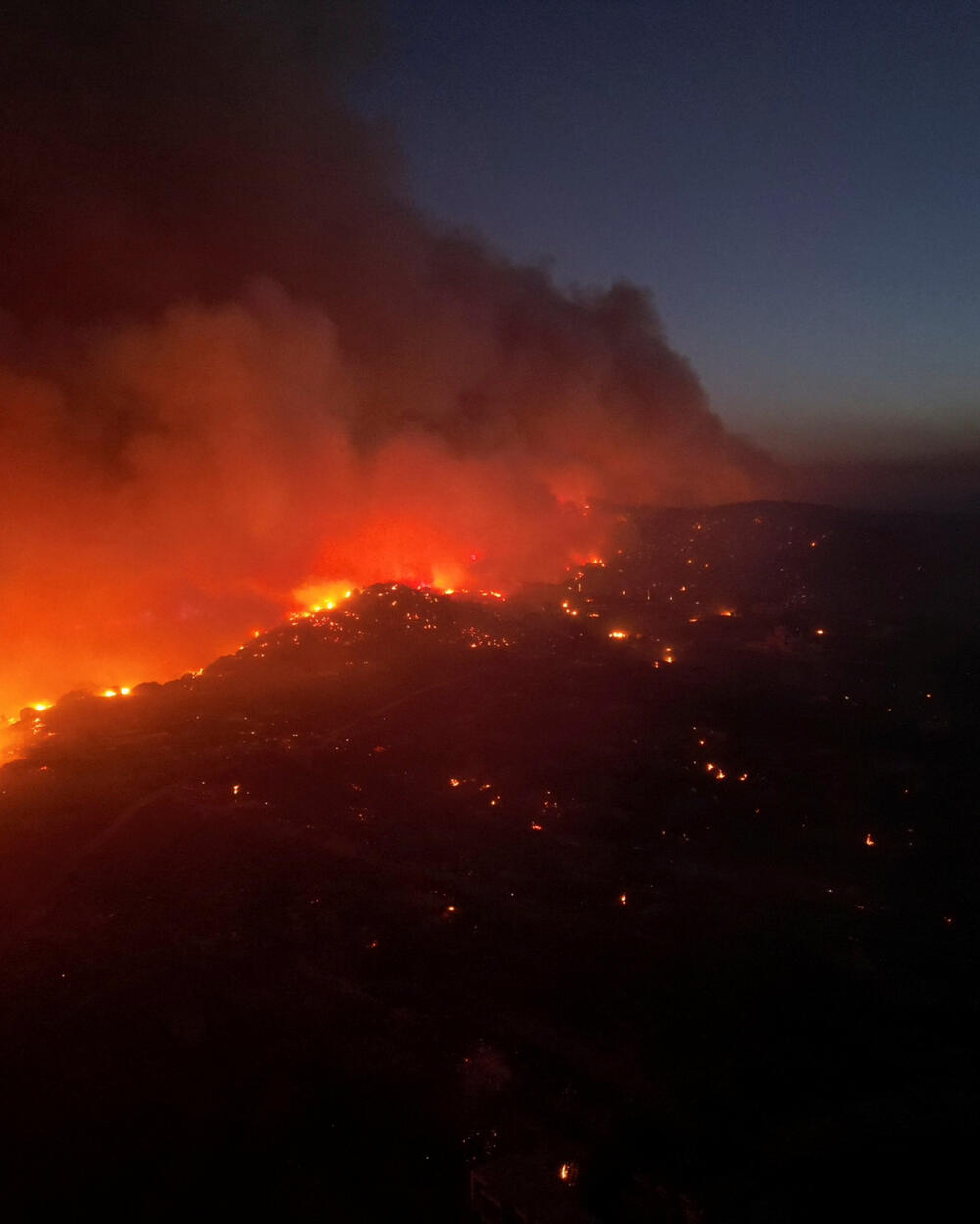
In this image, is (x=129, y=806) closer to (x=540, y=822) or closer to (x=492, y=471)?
(x=540, y=822)

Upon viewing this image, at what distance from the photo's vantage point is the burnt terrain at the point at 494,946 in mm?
5715

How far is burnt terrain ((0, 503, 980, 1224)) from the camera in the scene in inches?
225

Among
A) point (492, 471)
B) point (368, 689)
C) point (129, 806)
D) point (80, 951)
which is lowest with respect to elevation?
point (80, 951)

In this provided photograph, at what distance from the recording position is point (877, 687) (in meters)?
15.7

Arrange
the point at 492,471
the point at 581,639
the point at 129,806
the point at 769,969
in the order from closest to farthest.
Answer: the point at 769,969 → the point at 129,806 → the point at 581,639 → the point at 492,471

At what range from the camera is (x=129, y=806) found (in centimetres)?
1133

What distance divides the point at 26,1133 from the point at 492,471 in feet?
76.3

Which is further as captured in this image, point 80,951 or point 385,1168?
point 80,951

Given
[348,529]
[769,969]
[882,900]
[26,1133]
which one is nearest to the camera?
[26,1133]

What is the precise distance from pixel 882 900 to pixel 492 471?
20584 mm

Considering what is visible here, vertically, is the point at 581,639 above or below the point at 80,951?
above

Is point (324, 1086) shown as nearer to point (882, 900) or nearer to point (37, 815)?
point (882, 900)

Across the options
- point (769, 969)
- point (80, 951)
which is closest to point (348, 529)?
point (80, 951)

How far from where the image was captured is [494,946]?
806 centimetres
